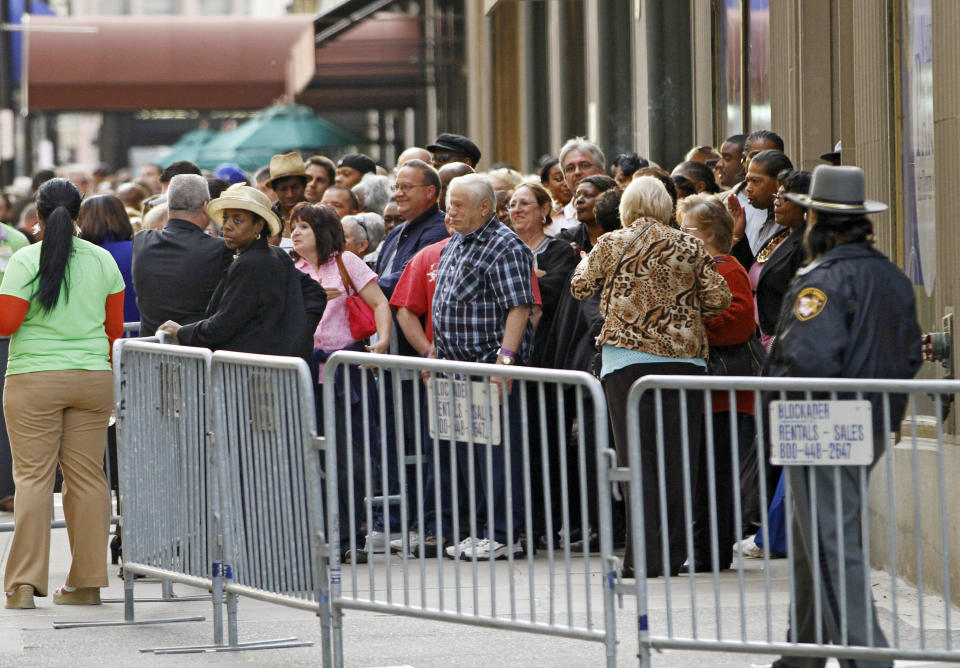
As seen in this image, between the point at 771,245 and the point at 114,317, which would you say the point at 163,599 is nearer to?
the point at 114,317

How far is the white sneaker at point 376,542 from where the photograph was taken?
6.30 metres

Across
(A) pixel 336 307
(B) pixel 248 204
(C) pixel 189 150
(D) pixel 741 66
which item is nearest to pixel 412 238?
(A) pixel 336 307

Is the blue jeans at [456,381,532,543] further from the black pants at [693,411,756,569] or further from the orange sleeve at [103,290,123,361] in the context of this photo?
the orange sleeve at [103,290,123,361]

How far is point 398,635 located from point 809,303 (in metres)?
2.52

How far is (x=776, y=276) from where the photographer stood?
873 centimetres

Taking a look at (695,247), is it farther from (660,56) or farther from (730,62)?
(660,56)

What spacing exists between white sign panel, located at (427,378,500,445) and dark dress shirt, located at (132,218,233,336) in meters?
3.31

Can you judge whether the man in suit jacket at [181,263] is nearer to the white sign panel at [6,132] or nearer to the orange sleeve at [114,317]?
the orange sleeve at [114,317]

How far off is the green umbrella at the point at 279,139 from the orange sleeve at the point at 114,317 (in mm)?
18181

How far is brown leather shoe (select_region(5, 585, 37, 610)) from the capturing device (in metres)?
8.25

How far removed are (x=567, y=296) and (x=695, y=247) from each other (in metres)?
1.32

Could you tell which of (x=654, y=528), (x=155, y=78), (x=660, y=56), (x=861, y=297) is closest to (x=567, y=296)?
(x=654, y=528)

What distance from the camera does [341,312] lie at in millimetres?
9727

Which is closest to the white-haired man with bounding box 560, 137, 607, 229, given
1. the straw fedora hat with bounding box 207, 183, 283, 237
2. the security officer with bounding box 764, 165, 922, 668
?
the straw fedora hat with bounding box 207, 183, 283, 237
